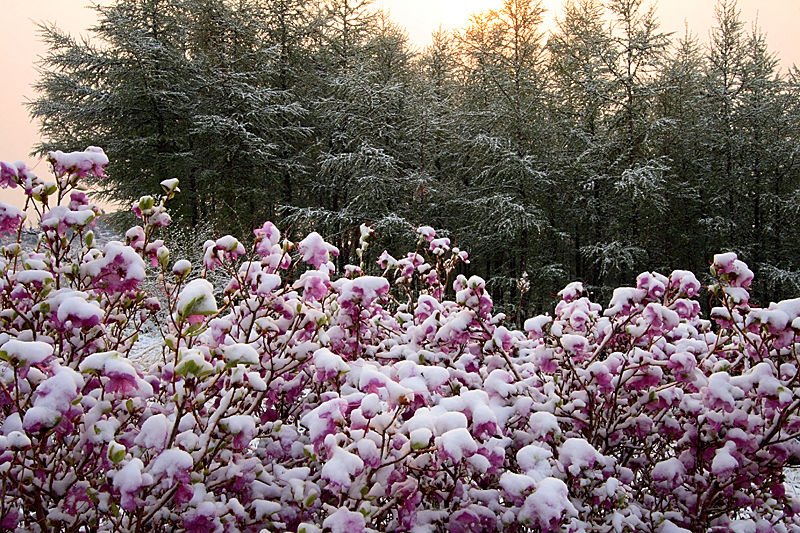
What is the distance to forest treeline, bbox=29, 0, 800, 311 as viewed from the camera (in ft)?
38.8

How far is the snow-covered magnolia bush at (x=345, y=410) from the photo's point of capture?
1.16m

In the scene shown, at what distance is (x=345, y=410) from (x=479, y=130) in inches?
469

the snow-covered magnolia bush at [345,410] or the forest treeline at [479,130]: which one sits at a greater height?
the forest treeline at [479,130]

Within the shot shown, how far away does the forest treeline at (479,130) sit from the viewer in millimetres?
11812

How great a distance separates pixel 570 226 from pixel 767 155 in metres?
4.66

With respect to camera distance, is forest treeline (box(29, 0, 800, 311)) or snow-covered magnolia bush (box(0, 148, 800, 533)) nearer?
snow-covered magnolia bush (box(0, 148, 800, 533))

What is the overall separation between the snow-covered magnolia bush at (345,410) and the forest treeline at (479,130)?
9.34 metres

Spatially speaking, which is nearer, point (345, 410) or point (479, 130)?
point (345, 410)

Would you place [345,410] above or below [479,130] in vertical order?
below

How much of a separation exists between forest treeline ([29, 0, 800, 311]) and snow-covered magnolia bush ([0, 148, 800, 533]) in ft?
30.6

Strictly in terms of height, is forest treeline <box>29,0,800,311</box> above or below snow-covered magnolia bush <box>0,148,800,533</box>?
above

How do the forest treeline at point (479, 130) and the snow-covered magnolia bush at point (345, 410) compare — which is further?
the forest treeline at point (479, 130)

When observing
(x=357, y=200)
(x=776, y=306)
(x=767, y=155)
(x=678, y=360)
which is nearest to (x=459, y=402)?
(x=678, y=360)

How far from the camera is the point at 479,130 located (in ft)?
40.5
